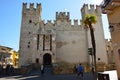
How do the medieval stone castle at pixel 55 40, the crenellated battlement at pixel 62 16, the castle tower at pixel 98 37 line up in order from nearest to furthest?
the medieval stone castle at pixel 55 40 → the castle tower at pixel 98 37 → the crenellated battlement at pixel 62 16

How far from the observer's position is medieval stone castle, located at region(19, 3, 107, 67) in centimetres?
2877

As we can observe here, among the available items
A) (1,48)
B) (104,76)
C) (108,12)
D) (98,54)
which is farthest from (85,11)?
(1,48)

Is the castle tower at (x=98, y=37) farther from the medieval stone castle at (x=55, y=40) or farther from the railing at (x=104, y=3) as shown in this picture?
the railing at (x=104, y=3)

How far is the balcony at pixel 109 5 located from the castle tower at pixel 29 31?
1884cm

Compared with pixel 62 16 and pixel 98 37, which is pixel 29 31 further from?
pixel 98 37

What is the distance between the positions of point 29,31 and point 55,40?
6114mm

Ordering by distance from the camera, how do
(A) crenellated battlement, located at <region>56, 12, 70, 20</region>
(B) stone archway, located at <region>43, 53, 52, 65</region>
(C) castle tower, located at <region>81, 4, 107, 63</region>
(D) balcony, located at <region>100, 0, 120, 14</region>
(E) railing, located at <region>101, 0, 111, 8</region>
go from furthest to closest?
(A) crenellated battlement, located at <region>56, 12, 70, 20</region> → (C) castle tower, located at <region>81, 4, 107, 63</region> → (B) stone archway, located at <region>43, 53, 52, 65</region> → (E) railing, located at <region>101, 0, 111, 8</region> → (D) balcony, located at <region>100, 0, 120, 14</region>

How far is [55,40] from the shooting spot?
29266 mm

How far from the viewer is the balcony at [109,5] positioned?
1096cm

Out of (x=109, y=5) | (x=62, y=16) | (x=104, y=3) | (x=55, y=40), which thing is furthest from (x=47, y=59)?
(x=109, y=5)

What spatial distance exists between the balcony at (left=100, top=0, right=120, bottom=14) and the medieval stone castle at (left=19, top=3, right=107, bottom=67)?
17.6 metres

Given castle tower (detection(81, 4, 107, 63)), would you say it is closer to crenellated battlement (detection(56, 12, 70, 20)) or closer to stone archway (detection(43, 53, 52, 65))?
crenellated battlement (detection(56, 12, 70, 20))

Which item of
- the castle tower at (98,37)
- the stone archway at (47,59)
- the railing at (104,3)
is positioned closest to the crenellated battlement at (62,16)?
the castle tower at (98,37)

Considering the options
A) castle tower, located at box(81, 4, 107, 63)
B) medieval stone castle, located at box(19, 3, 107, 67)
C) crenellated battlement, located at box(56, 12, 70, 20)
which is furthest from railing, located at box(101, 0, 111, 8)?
crenellated battlement, located at box(56, 12, 70, 20)
